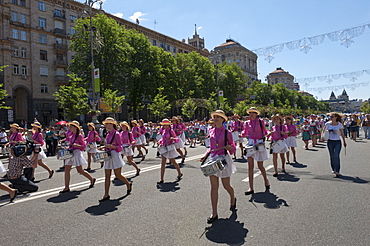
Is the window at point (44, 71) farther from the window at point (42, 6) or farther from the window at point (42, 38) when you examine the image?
the window at point (42, 6)

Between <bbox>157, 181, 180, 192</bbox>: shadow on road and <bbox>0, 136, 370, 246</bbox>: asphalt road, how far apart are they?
27 millimetres

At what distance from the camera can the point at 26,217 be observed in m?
5.45

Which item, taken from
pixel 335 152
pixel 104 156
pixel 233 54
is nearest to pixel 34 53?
pixel 104 156

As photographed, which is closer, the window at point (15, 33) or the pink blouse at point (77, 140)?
the pink blouse at point (77, 140)

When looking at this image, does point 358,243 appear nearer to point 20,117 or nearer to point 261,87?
point 20,117

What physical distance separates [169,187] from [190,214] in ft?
7.33

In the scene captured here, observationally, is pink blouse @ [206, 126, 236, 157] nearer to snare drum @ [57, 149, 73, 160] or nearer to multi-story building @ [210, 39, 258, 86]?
snare drum @ [57, 149, 73, 160]

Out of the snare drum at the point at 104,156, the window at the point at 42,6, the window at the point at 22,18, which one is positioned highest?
the window at the point at 42,6

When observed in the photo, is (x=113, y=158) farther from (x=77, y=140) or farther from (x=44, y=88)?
(x=44, y=88)

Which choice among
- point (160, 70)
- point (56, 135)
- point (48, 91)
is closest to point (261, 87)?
point (160, 70)

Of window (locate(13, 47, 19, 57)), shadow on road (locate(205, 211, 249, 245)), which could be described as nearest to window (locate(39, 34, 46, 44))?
window (locate(13, 47, 19, 57))

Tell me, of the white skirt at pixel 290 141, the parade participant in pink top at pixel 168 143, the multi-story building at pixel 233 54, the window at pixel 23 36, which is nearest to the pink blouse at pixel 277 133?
the white skirt at pixel 290 141

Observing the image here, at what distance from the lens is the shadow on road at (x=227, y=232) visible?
14.0 feet

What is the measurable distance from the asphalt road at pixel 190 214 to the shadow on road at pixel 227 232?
15 mm
